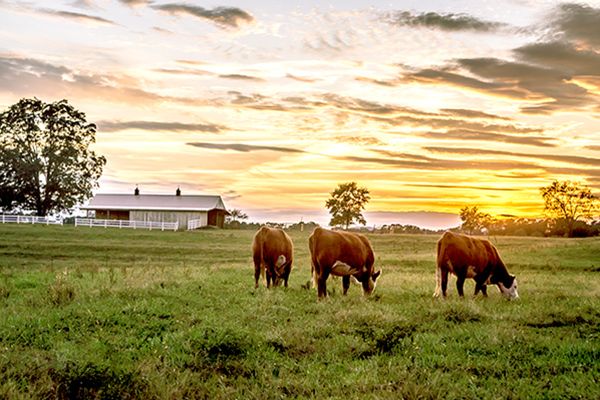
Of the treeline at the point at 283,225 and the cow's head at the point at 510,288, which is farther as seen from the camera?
the treeline at the point at 283,225

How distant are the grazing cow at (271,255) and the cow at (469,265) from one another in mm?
4790

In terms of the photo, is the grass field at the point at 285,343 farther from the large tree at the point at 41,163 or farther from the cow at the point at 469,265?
the large tree at the point at 41,163

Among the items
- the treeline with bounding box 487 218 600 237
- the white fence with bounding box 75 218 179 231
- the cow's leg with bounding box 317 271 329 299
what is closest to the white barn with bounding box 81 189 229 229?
the white fence with bounding box 75 218 179 231

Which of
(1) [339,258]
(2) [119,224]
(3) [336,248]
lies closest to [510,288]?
(1) [339,258]

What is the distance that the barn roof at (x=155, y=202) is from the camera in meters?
84.4

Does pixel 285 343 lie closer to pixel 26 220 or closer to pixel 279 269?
pixel 279 269

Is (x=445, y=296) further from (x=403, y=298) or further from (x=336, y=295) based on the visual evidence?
(x=336, y=295)

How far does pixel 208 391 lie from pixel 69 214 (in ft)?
232

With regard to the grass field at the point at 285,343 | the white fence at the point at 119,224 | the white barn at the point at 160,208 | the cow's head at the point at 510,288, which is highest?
the white barn at the point at 160,208

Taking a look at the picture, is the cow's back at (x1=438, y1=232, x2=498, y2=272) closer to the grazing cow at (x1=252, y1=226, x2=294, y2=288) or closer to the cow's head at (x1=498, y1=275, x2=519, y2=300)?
the cow's head at (x1=498, y1=275, x2=519, y2=300)

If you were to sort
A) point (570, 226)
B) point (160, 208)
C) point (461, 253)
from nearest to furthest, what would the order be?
point (461, 253) → point (160, 208) → point (570, 226)

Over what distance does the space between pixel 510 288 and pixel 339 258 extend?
515 centimetres

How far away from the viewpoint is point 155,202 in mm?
86500

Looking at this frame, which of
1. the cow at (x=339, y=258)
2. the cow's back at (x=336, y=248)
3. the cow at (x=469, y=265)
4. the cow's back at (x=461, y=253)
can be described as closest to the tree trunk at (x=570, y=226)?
the cow at (x=469, y=265)
